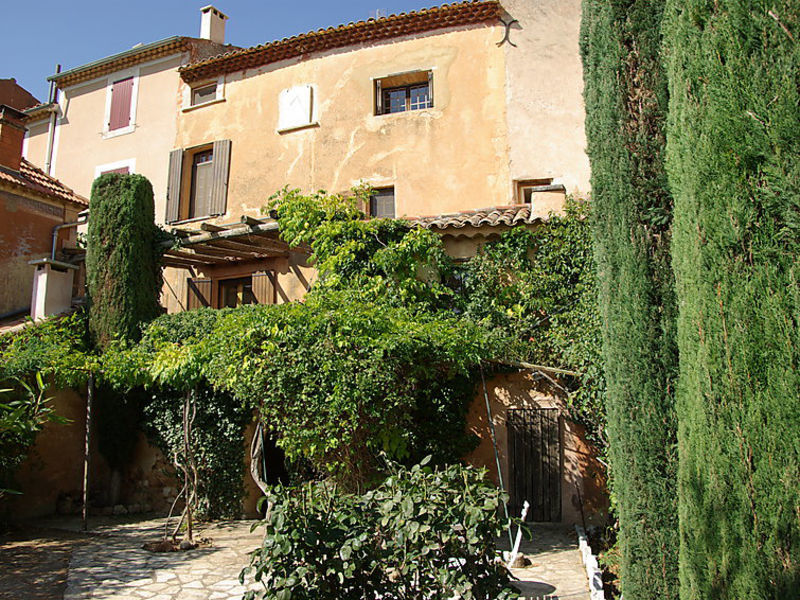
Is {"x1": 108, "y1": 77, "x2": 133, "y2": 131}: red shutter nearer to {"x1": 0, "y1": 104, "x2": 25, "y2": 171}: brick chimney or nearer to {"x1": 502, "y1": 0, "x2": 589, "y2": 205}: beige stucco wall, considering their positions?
{"x1": 0, "y1": 104, "x2": 25, "y2": 171}: brick chimney

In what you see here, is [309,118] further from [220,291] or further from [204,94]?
[220,291]

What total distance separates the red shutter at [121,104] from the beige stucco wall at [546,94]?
11.0 meters

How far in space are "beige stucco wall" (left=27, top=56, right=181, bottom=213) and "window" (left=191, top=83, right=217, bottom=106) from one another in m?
0.48

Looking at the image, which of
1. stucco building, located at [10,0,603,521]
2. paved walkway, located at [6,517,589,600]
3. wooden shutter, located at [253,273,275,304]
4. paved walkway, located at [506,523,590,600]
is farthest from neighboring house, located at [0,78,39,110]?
paved walkway, located at [506,523,590,600]

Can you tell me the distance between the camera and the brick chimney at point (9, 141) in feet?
49.4

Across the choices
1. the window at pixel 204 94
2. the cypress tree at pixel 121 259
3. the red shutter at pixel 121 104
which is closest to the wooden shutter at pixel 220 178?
the window at pixel 204 94

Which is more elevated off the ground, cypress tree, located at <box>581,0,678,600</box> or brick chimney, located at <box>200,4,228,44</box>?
brick chimney, located at <box>200,4,228,44</box>

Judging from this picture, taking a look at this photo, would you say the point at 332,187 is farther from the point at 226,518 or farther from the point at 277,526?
the point at 277,526

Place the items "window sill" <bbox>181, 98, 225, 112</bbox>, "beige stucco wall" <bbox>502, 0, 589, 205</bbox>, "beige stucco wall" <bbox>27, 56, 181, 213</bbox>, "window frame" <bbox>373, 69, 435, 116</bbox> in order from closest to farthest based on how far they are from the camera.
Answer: "beige stucco wall" <bbox>502, 0, 589, 205</bbox> < "window frame" <bbox>373, 69, 435, 116</bbox> < "window sill" <bbox>181, 98, 225, 112</bbox> < "beige stucco wall" <bbox>27, 56, 181, 213</bbox>

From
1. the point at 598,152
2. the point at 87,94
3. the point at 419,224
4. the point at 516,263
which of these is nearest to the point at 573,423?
the point at 516,263

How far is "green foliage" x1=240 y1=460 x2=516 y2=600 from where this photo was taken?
382cm

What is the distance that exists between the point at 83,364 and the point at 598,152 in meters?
9.56

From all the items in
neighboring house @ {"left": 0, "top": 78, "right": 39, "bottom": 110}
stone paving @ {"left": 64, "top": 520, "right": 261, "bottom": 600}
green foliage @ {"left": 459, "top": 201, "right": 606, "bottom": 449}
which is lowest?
stone paving @ {"left": 64, "top": 520, "right": 261, "bottom": 600}

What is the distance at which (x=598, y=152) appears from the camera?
18.0ft
